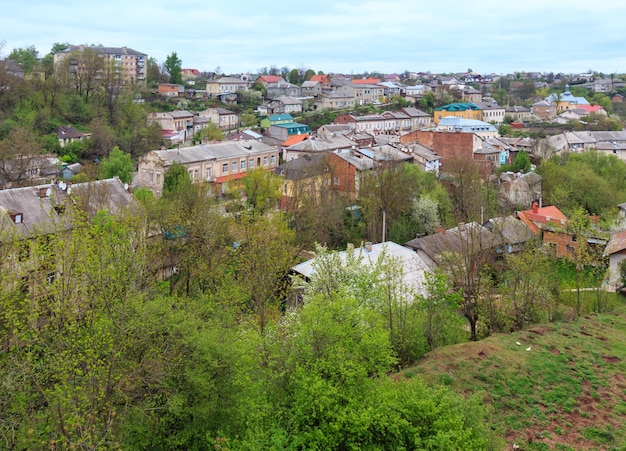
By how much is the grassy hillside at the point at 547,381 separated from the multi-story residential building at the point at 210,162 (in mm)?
22476

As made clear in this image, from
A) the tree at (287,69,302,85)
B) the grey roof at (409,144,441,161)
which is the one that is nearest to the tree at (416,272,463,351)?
the grey roof at (409,144,441,161)

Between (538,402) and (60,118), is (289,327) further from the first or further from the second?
(60,118)

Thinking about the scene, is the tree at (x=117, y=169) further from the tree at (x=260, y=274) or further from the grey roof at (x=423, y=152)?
the grey roof at (x=423, y=152)

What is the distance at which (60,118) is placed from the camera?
2053 inches

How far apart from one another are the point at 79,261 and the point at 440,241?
1837 centimetres

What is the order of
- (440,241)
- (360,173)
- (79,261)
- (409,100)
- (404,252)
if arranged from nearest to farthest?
(79,261), (404,252), (440,241), (360,173), (409,100)

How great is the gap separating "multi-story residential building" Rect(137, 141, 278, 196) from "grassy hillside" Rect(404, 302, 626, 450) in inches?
885

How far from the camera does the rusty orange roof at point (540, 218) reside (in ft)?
98.0

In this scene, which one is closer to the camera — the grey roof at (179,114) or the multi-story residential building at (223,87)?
the grey roof at (179,114)

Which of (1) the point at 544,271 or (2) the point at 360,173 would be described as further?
(2) the point at 360,173

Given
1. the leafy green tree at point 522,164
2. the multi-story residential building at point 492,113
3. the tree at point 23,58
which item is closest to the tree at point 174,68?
the tree at point 23,58

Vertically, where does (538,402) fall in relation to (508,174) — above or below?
below

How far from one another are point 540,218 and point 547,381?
18.8 meters

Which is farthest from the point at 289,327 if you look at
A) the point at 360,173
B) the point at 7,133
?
the point at 7,133
